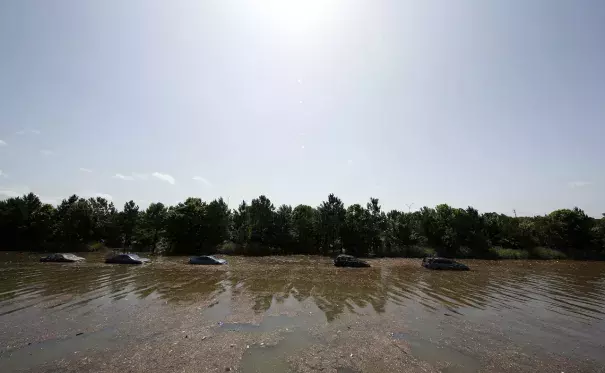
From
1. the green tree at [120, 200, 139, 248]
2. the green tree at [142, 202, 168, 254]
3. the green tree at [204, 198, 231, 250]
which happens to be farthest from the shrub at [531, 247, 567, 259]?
the green tree at [120, 200, 139, 248]

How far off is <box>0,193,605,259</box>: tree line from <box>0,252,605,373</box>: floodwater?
3039 cm

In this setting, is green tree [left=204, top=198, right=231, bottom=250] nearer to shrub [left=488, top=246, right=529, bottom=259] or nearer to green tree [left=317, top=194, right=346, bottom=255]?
green tree [left=317, top=194, right=346, bottom=255]

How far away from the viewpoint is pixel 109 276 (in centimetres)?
2461

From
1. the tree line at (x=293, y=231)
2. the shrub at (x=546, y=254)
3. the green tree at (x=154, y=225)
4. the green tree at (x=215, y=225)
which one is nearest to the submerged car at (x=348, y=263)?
the tree line at (x=293, y=231)

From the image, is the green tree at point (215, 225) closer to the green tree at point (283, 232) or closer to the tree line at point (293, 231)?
the tree line at point (293, 231)

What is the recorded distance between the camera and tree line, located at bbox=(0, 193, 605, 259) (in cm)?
5241

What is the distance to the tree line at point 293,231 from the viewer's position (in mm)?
52406

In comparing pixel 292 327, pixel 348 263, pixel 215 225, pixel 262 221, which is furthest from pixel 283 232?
pixel 292 327

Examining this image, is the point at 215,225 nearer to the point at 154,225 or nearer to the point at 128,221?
the point at 154,225

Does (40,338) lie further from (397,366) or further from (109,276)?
(109,276)

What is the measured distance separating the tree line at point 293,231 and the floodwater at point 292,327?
30.4 meters

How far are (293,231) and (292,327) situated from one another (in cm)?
4576

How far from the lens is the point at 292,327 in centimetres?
1198

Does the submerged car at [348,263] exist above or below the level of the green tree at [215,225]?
below
